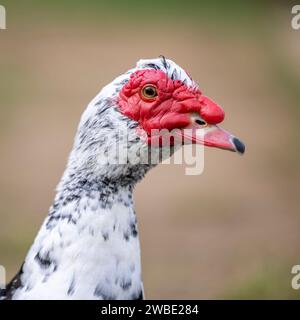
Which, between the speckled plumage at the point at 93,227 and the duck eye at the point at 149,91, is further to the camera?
the duck eye at the point at 149,91

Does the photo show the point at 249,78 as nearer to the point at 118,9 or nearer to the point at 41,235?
the point at 118,9

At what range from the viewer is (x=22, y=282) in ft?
8.80

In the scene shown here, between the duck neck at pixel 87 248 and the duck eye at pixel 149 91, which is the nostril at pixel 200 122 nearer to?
the duck eye at pixel 149 91

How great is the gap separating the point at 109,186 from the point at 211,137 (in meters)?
0.41

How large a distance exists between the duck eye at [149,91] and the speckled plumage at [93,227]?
0.31 ft

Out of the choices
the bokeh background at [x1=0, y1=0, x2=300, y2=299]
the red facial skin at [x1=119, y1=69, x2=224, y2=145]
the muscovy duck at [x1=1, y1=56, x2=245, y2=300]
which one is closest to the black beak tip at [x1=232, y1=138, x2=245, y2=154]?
the muscovy duck at [x1=1, y1=56, x2=245, y2=300]

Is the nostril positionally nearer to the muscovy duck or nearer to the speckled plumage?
the muscovy duck

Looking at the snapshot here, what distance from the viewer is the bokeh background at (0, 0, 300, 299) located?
223 inches

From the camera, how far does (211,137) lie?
107 inches

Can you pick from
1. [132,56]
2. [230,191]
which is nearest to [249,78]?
[132,56]

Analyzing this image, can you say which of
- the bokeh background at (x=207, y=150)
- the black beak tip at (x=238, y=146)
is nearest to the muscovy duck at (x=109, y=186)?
the black beak tip at (x=238, y=146)

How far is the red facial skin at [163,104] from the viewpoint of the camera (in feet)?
8.92

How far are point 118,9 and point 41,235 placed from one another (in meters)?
7.55

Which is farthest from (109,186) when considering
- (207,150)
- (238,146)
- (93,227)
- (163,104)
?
(207,150)
